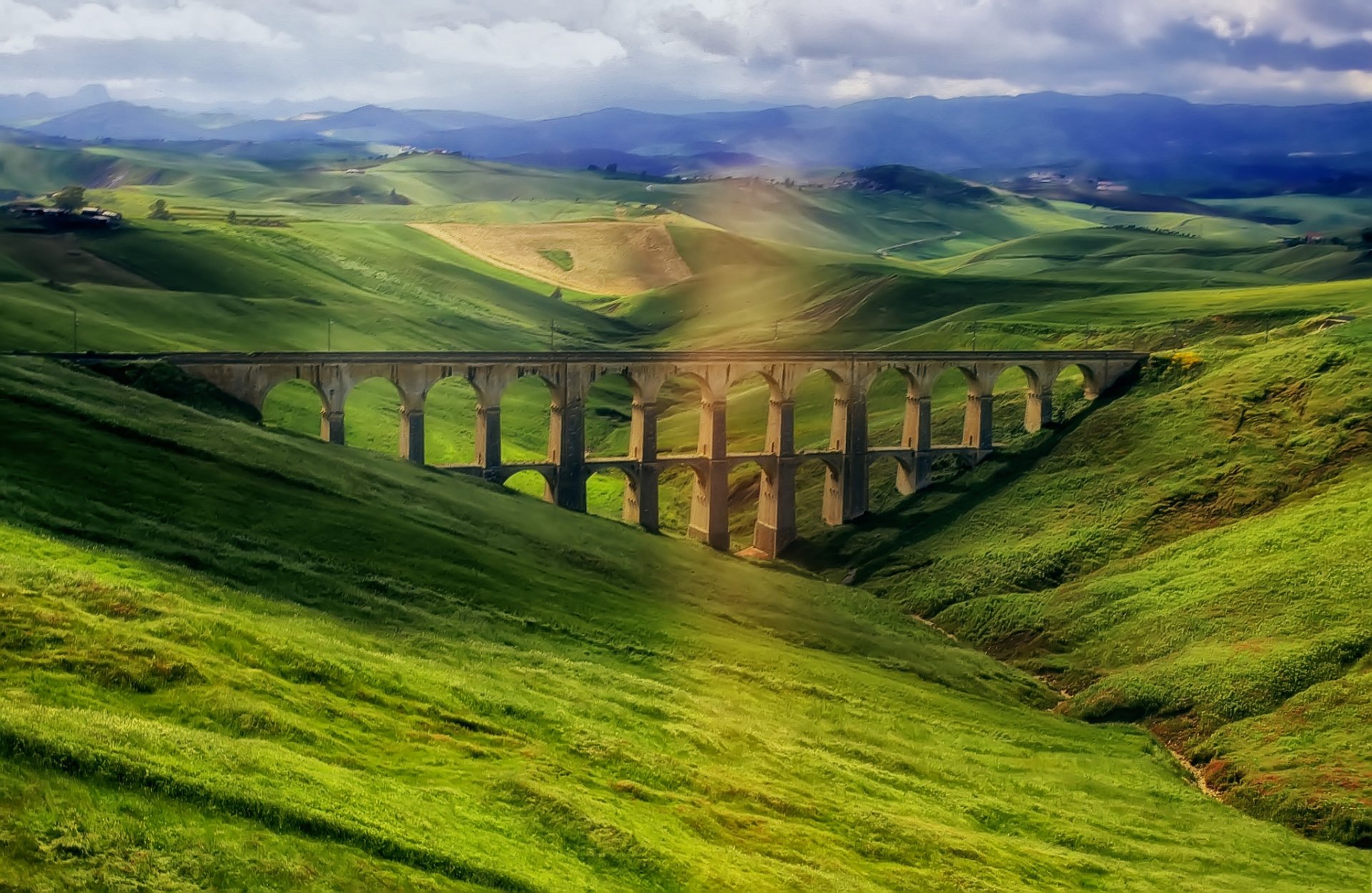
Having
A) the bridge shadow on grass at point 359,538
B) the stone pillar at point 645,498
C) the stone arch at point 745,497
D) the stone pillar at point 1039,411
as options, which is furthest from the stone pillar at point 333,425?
the stone pillar at point 1039,411

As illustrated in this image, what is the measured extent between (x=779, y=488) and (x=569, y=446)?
1936 cm

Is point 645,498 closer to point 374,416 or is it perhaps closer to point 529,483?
point 529,483

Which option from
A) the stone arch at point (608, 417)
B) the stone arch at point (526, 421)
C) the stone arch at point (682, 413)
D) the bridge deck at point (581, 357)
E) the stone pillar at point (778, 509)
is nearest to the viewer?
the bridge deck at point (581, 357)

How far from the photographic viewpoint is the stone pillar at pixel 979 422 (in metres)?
115

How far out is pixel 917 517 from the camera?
107438 millimetres

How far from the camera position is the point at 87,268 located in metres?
160

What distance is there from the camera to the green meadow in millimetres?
29906

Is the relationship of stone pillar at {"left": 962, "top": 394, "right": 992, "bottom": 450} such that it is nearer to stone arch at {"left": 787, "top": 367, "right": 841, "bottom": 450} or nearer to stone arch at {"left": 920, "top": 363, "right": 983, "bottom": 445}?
stone arch at {"left": 920, "top": 363, "right": 983, "bottom": 445}

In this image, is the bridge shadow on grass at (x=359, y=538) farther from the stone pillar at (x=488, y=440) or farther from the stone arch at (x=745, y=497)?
the stone arch at (x=745, y=497)

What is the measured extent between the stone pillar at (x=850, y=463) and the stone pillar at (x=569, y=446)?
24.0 metres

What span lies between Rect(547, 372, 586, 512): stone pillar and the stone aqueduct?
3.8 inches

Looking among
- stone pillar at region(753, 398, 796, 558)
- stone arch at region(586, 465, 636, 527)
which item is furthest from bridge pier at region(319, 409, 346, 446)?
stone pillar at region(753, 398, 796, 558)

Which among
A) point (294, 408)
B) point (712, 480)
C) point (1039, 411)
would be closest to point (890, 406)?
point (1039, 411)

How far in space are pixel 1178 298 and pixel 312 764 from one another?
569 feet
